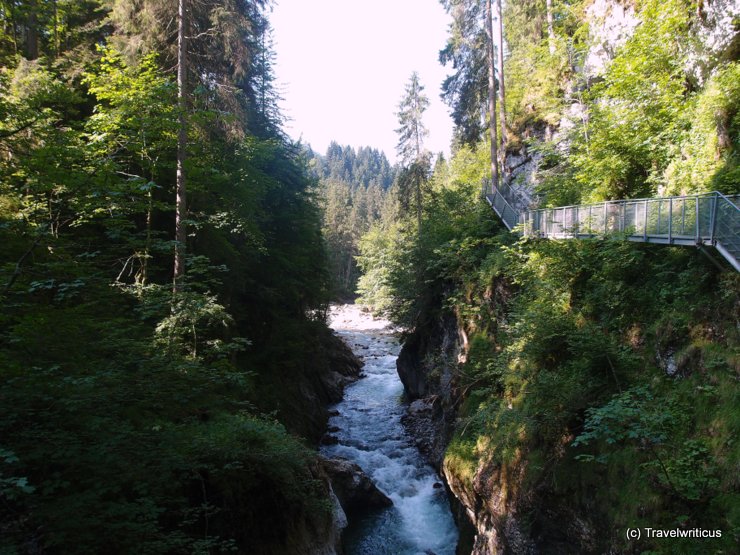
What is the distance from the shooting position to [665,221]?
8258 millimetres

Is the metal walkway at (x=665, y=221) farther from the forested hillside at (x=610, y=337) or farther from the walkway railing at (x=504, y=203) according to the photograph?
the walkway railing at (x=504, y=203)

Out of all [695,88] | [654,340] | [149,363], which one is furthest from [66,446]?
[695,88]

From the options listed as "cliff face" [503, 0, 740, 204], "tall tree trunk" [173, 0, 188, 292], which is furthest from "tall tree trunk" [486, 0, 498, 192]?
"tall tree trunk" [173, 0, 188, 292]

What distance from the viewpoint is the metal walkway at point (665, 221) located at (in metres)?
6.96

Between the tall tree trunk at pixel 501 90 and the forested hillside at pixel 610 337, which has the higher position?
the tall tree trunk at pixel 501 90

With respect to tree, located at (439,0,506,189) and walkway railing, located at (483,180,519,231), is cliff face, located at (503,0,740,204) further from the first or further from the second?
tree, located at (439,0,506,189)

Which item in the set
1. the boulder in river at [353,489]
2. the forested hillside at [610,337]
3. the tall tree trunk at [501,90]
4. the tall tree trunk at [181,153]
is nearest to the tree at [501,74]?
the tall tree trunk at [501,90]

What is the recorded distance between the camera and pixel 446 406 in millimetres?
14734

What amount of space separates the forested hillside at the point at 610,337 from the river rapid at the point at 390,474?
1.12m

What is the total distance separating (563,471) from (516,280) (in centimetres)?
573

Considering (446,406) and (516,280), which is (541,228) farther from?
(446,406)

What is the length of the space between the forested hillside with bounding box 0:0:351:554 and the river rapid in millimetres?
2328

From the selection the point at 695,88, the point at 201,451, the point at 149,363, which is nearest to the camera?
the point at 149,363

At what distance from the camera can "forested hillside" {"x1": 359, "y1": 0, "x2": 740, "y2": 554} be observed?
20.2 feet
